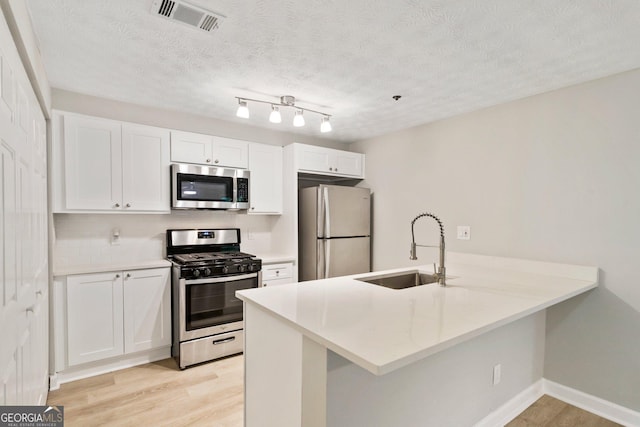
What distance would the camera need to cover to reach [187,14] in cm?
163

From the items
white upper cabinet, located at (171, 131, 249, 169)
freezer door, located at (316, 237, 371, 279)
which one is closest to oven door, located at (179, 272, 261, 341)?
freezer door, located at (316, 237, 371, 279)

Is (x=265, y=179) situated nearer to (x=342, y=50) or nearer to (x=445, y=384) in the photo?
(x=342, y=50)

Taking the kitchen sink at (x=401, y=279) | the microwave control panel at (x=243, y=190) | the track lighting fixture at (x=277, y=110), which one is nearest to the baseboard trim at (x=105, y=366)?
the microwave control panel at (x=243, y=190)

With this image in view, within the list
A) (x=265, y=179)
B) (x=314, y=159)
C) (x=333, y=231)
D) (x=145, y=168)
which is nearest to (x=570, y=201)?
(x=333, y=231)

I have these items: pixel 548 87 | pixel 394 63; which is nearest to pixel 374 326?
pixel 394 63

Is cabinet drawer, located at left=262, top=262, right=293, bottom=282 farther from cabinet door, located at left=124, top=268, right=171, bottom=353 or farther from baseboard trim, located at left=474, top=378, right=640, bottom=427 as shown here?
baseboard trim, located at left=474, top=378, right=640, bottom=427

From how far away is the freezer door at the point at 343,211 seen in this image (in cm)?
362

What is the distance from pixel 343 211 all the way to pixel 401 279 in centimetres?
146

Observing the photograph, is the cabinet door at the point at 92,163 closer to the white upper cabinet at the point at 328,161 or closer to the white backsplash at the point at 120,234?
the white backsplash at the point at 120,234

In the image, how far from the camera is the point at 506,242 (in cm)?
281

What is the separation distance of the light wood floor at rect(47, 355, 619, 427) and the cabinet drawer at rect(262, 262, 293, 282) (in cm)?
95

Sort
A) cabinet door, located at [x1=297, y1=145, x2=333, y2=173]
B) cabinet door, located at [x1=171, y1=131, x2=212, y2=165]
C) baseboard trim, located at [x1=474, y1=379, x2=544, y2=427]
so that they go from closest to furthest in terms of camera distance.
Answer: baseboard trim, located at [x1=474, y1=379, x2=544, y2=427], cabinet door, located at [x1=171, y1=131, x2=212, y2=165], cabinet door, located at [x1=297, y1=145, x2=333, y2=173]

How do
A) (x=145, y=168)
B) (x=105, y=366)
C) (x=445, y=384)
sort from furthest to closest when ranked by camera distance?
(x=145, y=168) → (x=105, y=366) → (x=445, y=384)

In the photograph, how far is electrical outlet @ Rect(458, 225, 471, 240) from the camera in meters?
3.09
